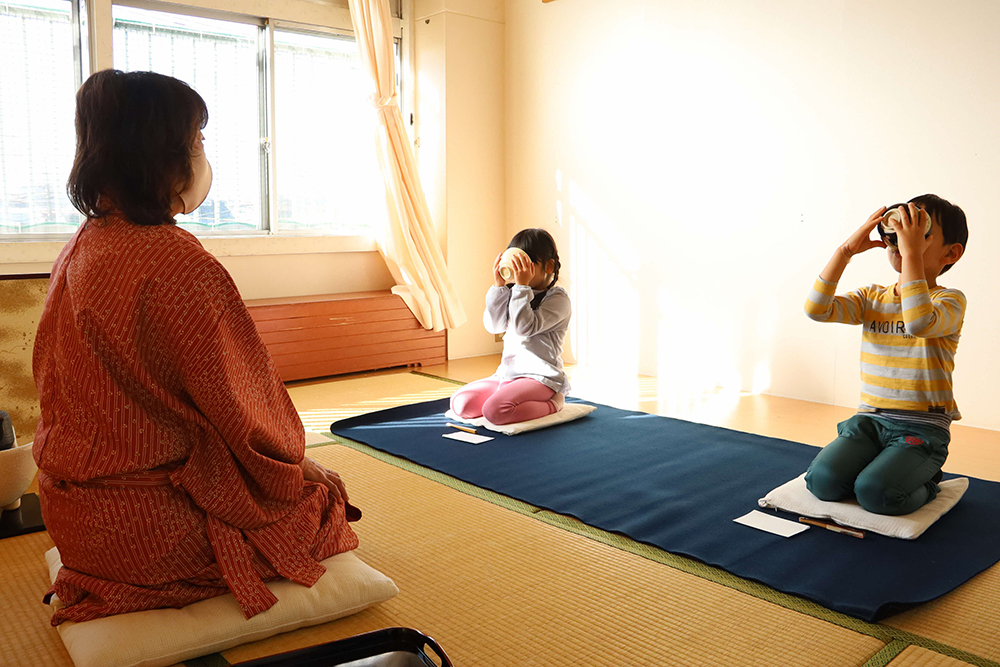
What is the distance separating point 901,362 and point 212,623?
195 centimetres

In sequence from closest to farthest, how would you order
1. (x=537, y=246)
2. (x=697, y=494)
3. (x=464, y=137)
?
(x=697, y=494), (x=537, y=246), (x=464, y=137)

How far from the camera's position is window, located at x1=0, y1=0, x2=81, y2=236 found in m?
3.89

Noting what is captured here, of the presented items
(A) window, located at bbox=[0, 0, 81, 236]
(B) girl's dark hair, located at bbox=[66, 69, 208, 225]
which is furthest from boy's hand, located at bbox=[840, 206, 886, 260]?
(A) window, located at bbox=[0, 0, 81, 236]

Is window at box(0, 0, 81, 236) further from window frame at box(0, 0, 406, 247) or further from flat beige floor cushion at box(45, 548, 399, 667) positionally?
flat beige floor cushion at box(45, 548, 399, 667)

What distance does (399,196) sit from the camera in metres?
4.85

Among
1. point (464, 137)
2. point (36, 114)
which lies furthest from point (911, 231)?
point (36, 114)

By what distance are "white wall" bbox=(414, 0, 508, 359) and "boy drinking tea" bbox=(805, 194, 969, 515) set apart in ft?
10.2

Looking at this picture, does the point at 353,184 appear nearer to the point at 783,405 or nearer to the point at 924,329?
the point at 783,405

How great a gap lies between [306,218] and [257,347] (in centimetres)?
334

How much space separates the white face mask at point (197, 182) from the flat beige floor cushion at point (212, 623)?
2.71 ft

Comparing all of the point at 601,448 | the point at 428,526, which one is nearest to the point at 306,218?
the point at 601,448

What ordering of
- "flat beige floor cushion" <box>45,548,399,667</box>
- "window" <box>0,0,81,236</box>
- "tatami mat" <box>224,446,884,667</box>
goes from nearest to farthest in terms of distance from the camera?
1. "flat beige floor cushion" <box>45,548,399,667</box>
2. "tatami mat" <box>224,446,884,667</box>
3. "window" <box>0,0,81,236</box>

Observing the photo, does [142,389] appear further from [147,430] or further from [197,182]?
[197,182]

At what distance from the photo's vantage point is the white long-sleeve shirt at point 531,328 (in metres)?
3.40
